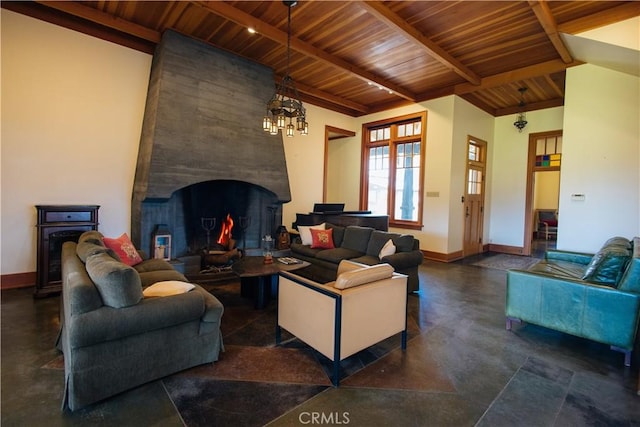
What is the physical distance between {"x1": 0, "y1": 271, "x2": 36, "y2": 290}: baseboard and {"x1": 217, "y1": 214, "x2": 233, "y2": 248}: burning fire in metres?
2.46

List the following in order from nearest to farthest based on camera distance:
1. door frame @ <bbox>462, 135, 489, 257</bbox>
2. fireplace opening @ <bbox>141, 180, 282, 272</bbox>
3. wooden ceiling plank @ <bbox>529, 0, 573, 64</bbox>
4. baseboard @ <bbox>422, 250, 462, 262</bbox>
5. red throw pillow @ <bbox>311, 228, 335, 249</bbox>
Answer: wooden ceiling plank @ <bbox>529, 0, 573, 64</bbox>, fireplace opening @ <bbox>141, 180, 282, 272</bbox>, red throw pillow @ <bbox>311, 228, 335, 249</bbox>, baseboard @ <bbox>422, 250, 462, 262</bbox>, door frame @ <bbox>462, 135, 489, 257</bbox>

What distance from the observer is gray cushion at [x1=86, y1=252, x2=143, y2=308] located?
191 cm

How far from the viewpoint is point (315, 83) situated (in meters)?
6.16

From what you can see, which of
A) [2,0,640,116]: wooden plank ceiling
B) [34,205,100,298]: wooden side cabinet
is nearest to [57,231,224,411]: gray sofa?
[34,205,100,298]: wooden side cabinet

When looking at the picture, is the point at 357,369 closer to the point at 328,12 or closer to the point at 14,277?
the point at 328,12

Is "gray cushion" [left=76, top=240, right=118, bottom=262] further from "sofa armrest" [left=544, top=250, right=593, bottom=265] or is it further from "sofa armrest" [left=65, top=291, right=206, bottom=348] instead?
"sofa armrest" [left=544, top=250, right=593, bottom=265]

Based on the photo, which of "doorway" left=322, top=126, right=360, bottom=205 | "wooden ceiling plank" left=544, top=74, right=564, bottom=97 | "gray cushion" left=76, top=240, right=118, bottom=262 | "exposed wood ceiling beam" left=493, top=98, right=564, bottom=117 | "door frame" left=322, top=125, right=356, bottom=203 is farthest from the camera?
"doorway" left=322, top=126, right=360, bottom=205

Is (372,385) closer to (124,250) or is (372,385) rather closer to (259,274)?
(259,274)

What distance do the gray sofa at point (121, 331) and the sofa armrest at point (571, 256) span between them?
4339mm

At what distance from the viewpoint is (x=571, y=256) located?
3.89 metres

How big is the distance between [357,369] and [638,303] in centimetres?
237

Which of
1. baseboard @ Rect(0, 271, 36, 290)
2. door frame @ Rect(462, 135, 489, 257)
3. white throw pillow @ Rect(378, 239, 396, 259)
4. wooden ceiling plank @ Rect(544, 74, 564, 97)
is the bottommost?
baseboard @ Rect(0, 271, 36, 290)

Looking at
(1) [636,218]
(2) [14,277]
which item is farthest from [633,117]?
(2) [14,277]

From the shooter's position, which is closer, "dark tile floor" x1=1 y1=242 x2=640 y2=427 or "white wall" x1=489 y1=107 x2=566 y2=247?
"dark tile floor" x1=1 y1=242 x2=640 y2=427
